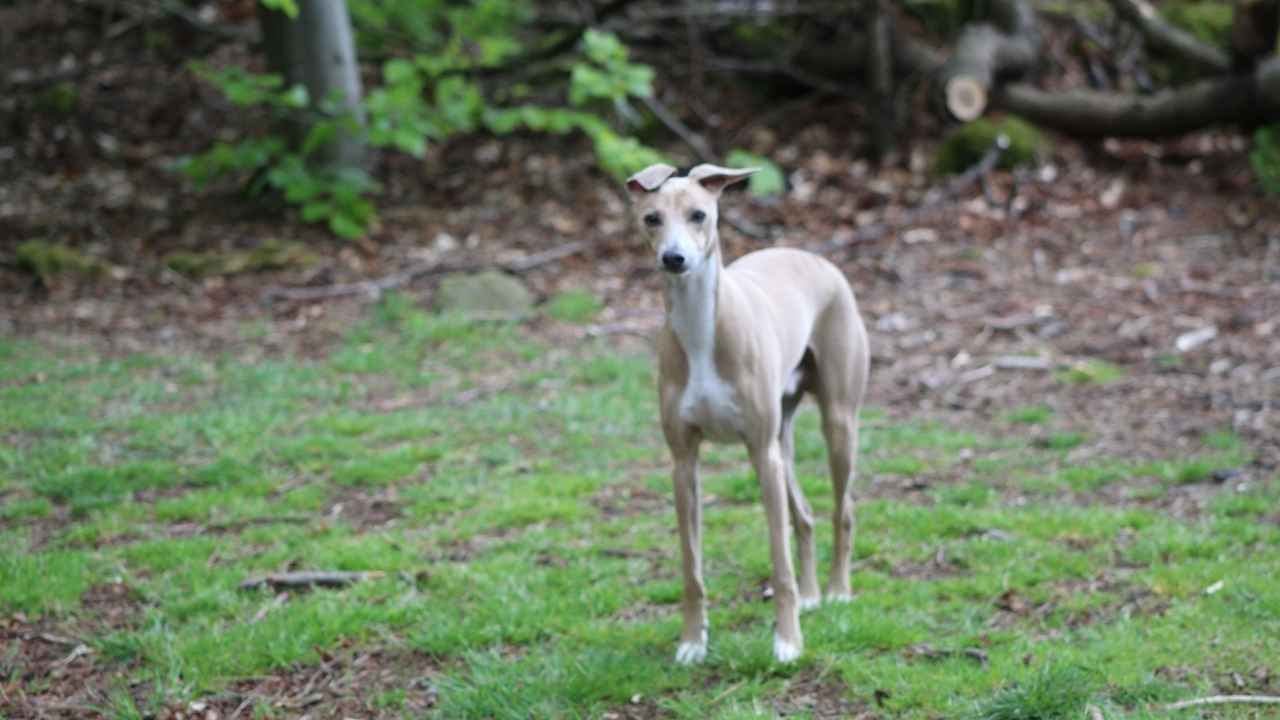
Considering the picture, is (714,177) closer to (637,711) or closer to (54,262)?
(637,711)

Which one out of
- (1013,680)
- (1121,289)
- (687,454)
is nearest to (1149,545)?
(1013,680)

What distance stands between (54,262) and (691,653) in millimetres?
8557

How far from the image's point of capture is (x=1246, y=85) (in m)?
11.9

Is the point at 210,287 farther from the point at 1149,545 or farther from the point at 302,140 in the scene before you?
the point at 1149,545

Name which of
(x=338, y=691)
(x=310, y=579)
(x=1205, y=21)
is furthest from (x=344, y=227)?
(x=1205, y=21)

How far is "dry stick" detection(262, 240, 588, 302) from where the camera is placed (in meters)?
11.0

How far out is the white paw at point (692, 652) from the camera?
4.93 metres

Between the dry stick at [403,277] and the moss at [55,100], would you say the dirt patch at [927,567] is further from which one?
the moss at [55,100]

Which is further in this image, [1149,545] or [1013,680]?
[1149,545]

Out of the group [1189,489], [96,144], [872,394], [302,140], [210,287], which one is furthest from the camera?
[96,144]

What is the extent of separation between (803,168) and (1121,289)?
4.06 metres

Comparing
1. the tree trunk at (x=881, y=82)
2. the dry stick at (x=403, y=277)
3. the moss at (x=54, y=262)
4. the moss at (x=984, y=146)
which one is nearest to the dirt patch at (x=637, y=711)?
the dry stick at (x=403, y=277)

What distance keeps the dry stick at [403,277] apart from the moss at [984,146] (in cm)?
362

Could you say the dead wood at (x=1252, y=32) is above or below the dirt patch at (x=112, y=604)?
above
